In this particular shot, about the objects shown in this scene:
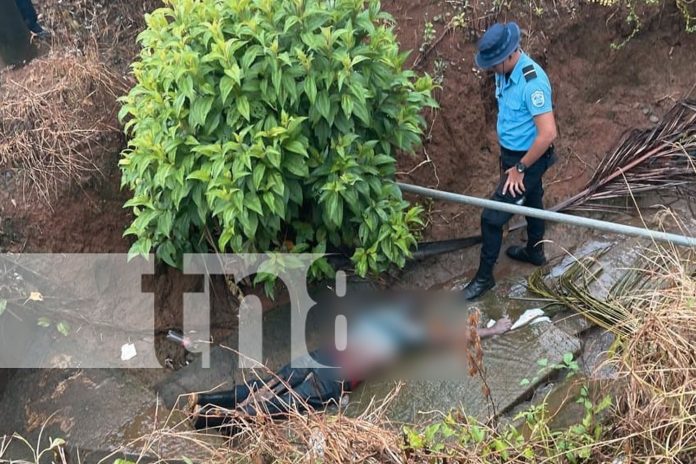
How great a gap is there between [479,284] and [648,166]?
187 centimetres

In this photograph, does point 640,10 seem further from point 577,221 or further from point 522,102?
A: point 577,221

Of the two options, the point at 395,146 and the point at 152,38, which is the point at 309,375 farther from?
the point at 152,38

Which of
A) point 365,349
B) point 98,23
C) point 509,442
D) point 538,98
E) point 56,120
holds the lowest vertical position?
point 365,349

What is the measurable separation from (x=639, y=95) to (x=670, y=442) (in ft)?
13.6

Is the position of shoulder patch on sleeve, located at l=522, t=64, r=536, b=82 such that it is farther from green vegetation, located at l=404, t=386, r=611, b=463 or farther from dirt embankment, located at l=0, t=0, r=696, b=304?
green vegetation, located at l=404, t=386, r=611, b=463

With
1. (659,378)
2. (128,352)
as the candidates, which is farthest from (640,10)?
(128,352)

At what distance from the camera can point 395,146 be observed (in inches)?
156

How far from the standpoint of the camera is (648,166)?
513 centimetres

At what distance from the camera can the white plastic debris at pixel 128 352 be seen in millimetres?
4504

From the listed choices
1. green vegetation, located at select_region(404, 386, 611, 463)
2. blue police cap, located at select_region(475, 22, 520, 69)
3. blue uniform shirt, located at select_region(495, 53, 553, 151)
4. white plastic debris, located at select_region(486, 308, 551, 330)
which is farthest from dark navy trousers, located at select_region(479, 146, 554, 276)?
green vegetation, located at select_region(404, 386, 611, 463)

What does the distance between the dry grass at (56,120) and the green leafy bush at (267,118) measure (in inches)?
33.5

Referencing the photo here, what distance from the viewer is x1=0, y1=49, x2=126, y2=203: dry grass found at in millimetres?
4391

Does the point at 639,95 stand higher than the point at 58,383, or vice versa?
the point at 639,95

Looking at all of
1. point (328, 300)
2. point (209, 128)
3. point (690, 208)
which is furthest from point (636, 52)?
point (209, 128)
